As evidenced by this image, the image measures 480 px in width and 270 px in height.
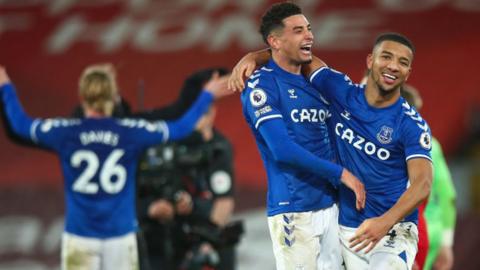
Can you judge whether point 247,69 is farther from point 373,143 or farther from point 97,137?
point 97,137

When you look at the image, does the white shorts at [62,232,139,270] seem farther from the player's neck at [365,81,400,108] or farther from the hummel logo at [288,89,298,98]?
the player's neck at [365,81,400,108]

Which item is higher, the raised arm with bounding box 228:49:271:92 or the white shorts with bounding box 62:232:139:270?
the raised arm with bounding box 228:49:271:92

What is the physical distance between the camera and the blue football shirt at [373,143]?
5.71 m

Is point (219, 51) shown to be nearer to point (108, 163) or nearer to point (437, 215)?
point (437, 215)

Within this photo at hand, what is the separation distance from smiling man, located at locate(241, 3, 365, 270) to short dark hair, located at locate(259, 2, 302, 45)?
2.6 inches

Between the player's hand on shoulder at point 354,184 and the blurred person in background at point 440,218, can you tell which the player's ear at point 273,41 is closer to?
the player's hand on shoulder at point 354,184

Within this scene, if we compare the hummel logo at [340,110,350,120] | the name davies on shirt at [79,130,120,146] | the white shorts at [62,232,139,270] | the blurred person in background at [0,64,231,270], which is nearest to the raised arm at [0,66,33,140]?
the blurred person in background at [0,64,231,270]

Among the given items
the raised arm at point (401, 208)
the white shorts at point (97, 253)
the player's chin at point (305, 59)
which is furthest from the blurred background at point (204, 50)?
the raised arm at point (401, 208)

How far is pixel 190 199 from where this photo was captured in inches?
348

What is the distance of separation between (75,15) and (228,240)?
5.31 metres

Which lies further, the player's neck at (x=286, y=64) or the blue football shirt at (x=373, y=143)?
the player's neck at (x=286, y=64)

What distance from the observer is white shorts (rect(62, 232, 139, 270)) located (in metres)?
6.75

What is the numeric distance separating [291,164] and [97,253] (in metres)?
1.53

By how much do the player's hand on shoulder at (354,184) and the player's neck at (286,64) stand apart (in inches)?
29.4
